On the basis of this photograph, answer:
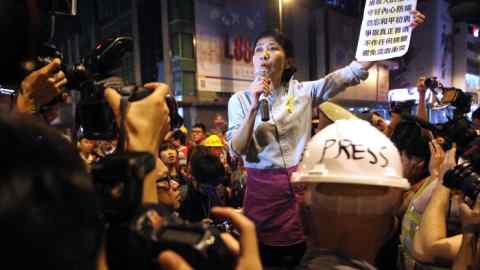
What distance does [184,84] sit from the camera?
9.30 metres

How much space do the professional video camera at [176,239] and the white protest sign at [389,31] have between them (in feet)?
7.16

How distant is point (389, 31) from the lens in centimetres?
266

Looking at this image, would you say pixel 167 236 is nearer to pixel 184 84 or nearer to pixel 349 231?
pixel 349 231

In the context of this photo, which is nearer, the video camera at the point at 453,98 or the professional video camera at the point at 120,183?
the professional video camera at the point at 120,183

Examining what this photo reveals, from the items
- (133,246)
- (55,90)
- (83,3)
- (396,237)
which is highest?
(83,3)

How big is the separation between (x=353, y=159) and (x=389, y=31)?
177cm

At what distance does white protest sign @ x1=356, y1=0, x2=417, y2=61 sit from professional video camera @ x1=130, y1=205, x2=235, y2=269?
2184 mm

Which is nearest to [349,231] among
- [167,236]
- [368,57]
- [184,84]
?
[167,236]

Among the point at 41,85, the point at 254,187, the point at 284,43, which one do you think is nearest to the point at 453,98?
the point at 284,43

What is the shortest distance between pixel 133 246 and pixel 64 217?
184 mm

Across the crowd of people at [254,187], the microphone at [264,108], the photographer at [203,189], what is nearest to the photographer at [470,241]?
the crowd of people at [254,187]

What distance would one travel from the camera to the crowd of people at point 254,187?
59cm

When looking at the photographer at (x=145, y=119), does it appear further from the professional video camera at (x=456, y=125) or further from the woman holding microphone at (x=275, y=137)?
the professional video camera at (x=456, y=125)

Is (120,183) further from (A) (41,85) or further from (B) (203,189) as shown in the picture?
(B) (203,189)
